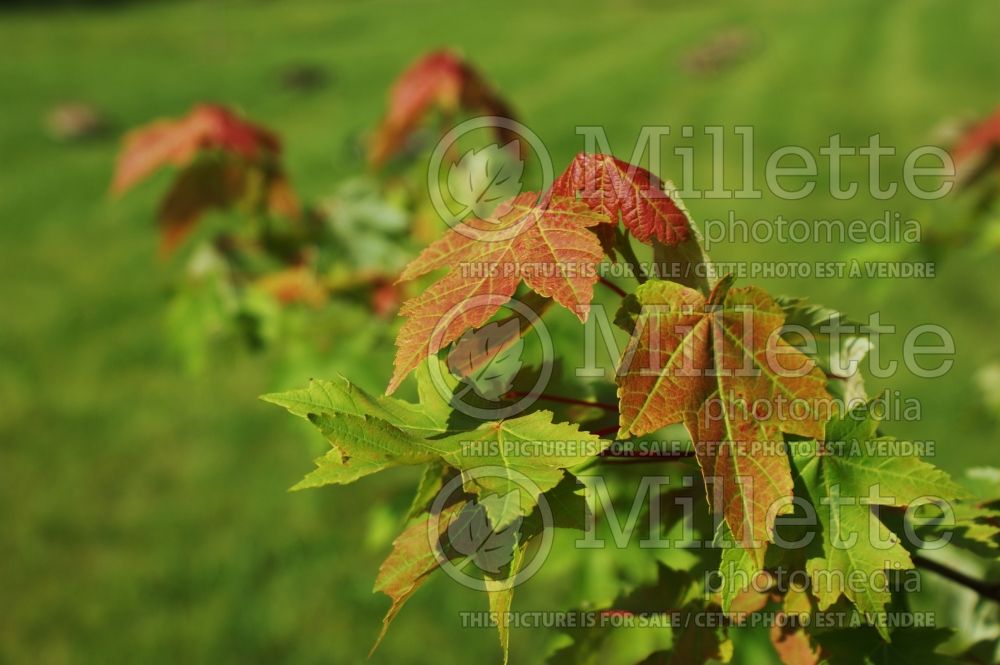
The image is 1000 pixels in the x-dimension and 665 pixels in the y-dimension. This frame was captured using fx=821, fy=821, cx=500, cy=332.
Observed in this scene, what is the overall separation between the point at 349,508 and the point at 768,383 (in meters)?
3.39

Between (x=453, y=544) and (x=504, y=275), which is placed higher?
(x=504, y=275)

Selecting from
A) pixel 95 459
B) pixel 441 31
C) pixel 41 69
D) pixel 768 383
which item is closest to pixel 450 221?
pixel 768 383

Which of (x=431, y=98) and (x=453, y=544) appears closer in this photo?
(x=453, y=544)

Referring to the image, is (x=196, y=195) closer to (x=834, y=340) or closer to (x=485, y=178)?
(x=485, y=178)

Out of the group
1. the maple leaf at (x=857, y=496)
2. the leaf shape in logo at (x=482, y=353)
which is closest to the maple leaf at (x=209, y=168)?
the leaf shape in logo at (x=482, y=353)

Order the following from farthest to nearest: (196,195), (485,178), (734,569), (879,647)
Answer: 1. (196,195)
2. (485,178)
3. (879,647)
4. (734,569)

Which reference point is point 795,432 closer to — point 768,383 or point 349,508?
point 768,383

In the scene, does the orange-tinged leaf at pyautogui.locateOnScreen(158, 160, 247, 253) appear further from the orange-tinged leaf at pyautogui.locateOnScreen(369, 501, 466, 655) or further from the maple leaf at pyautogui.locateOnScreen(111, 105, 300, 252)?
the orange-tinged leaf at pyautogui.locateOnScreen(369, 501, 466, 655)

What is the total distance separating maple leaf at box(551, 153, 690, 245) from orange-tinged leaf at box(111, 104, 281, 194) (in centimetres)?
144

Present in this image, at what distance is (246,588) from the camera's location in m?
3.40

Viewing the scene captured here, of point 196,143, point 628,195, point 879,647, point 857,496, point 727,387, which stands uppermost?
point 196,143

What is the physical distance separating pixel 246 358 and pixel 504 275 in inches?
193

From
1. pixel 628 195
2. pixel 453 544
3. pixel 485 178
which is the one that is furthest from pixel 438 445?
pixel 485 178

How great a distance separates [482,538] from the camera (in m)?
0.81
